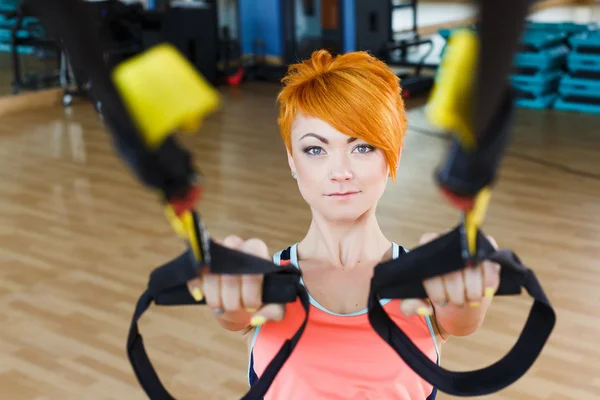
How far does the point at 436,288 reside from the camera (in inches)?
30.5

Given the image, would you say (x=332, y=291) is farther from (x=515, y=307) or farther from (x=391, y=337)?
(x=515, y=307)

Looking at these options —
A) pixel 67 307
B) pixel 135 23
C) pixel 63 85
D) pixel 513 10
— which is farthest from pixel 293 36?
pixel 513 10

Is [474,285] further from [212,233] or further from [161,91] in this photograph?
[212,233]

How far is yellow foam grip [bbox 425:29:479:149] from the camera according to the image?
1.59ft

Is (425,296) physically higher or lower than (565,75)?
higher

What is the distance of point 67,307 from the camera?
3660mm

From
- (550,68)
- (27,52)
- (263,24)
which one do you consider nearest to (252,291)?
(550,68)

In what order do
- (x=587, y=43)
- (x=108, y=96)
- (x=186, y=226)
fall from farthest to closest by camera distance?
(x=587, y=43) < (x=186, y=226) < (x=108, y=96)

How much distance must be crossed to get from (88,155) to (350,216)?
485 cm

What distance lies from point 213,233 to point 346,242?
3.06 metres

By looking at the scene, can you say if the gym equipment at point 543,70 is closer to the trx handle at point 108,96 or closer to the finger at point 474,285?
the finger at point 474,285

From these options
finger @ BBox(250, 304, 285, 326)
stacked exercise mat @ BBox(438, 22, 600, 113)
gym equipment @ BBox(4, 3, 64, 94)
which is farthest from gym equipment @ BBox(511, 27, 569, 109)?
finger @ BBox(250, 304, 285, 326)

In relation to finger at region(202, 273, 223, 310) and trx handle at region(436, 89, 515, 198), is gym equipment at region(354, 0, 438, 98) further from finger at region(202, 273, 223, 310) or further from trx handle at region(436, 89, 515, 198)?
trx handle at region(436, 89, 515, 198)

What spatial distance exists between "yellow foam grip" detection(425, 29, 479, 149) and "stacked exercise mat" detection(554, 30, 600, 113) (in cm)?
692
